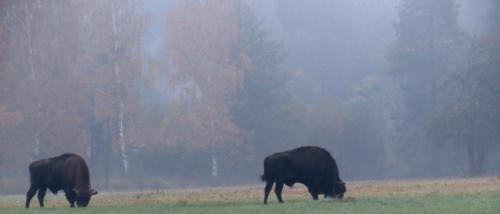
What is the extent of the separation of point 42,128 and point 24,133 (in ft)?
4.40

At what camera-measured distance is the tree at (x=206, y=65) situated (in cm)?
6278

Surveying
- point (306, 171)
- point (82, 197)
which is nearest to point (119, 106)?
point (82, 197)

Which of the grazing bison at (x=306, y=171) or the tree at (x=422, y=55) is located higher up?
the tree at (x=422, y=55)

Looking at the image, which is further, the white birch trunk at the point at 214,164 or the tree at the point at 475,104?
the white birch trunk at the point at 214,164

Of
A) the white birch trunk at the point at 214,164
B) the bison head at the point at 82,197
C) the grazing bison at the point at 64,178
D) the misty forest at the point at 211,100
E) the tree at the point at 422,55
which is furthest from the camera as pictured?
the tree at the point at 422,55

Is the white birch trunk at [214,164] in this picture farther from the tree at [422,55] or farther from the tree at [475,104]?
the tree at [422,55]

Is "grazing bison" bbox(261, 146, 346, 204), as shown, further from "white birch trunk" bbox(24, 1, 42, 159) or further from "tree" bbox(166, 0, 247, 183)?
"tree" bbox(166, 0, 247, 183)

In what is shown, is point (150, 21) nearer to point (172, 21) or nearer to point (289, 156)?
point (172, 21)

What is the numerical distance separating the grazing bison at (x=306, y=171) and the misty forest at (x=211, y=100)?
30.7 metres

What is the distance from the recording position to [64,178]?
93.4ft

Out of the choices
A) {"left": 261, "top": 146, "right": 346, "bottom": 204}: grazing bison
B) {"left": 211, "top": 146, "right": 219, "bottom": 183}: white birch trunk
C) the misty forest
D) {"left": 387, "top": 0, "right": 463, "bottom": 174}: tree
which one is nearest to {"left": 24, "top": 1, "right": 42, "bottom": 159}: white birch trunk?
the misty forest

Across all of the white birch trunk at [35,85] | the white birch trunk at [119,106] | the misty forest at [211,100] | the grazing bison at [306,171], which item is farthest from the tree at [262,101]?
the grazing bison at [306,171]

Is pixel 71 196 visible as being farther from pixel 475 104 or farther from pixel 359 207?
pixel 475 104

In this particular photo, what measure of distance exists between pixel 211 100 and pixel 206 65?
2472 mm
